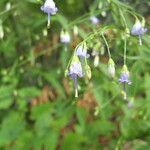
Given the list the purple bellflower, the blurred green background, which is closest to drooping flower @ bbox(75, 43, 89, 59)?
the purple bellflower

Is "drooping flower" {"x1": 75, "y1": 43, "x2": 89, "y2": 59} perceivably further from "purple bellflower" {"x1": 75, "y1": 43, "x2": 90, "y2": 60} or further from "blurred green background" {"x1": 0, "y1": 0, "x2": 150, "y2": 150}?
"blurred green background" {"x1": 0, "y1": 0, "x2": 150, "y2": 150}

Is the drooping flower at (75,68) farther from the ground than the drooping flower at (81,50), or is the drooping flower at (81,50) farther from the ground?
the drooping flower at (81,50)

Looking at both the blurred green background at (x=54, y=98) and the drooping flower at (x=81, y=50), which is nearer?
the drooping flower at (x=81, y=50)

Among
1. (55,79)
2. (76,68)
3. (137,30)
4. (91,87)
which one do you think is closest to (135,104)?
(91,87)

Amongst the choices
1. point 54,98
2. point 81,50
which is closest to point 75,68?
point 81,50

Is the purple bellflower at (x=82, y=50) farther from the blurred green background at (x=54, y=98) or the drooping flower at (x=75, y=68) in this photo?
the blurred green background at (x=54, y=98)

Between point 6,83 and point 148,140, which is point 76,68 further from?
point 6,83

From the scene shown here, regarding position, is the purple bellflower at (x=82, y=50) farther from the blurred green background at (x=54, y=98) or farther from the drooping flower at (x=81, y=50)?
the blurred green background at (x=54, y=98)

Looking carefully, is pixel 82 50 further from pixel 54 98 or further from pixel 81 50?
pixel 54 98

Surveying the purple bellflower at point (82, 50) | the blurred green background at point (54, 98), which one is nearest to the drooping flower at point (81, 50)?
the purple bellflower at point (82, 50)

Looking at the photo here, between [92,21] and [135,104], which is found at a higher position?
[92,21]

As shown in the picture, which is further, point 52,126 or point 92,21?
point 52,126
